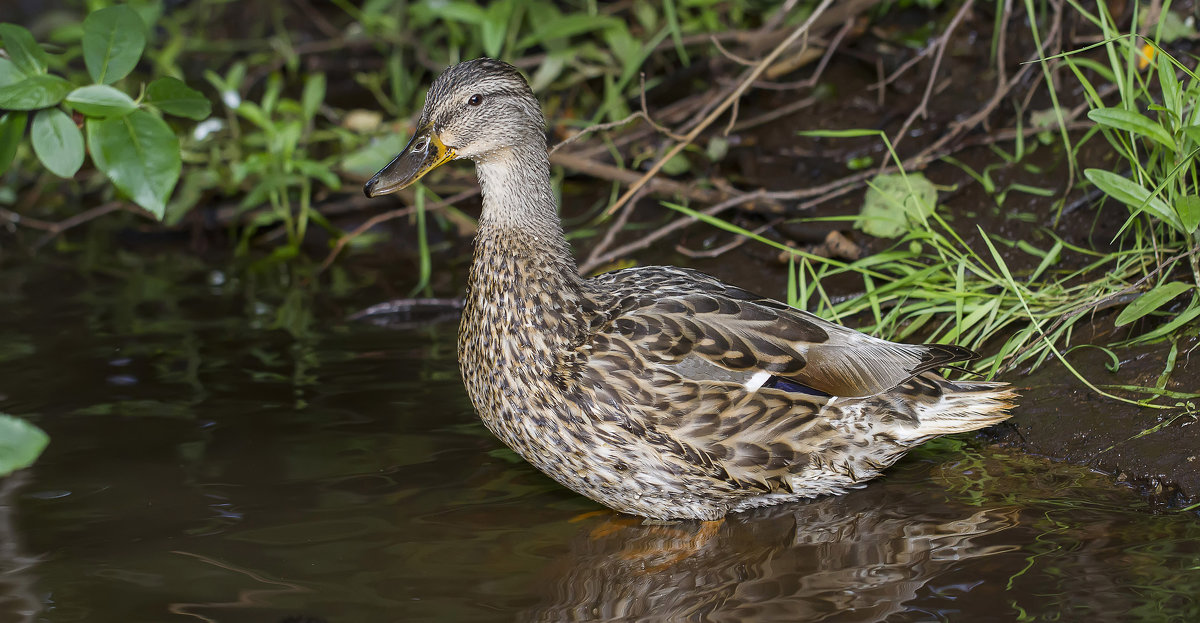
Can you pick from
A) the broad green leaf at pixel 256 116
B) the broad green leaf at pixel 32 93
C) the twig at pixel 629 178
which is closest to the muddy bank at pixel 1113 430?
the twig at pixel 629 178

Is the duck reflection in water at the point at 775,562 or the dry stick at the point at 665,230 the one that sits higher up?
the dry stick at the point at 665,230

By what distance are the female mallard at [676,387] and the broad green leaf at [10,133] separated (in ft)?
3.48

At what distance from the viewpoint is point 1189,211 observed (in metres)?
3.61

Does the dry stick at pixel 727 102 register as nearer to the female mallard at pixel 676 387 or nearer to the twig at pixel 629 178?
the twig at pixel 629 178

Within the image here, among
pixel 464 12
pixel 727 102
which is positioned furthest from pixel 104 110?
pixel 464 12

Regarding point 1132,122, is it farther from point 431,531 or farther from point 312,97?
point 312,97

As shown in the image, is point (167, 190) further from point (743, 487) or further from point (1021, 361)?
point (1021, 361)

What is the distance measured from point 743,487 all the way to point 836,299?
1.53 meters

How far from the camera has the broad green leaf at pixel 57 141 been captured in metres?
2.91

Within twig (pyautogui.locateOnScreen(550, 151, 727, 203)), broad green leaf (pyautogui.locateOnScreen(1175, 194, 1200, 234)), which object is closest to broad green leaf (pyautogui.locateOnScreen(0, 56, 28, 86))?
twig (pyautogui.locateOnScreen(550, 151, 727, 203))

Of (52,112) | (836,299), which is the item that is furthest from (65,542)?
(836,299)

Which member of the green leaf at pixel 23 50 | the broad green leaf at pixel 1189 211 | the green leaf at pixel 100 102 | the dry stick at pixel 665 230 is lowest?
the broad green leaf at pixel 1189 211

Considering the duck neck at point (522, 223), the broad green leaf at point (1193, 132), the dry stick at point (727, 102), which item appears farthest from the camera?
the dry stick at point (727, 102)

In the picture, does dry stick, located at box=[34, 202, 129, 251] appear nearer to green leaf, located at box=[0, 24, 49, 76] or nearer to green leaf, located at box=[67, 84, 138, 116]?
green leaf, located at box=[0, 24, 49, 76]
